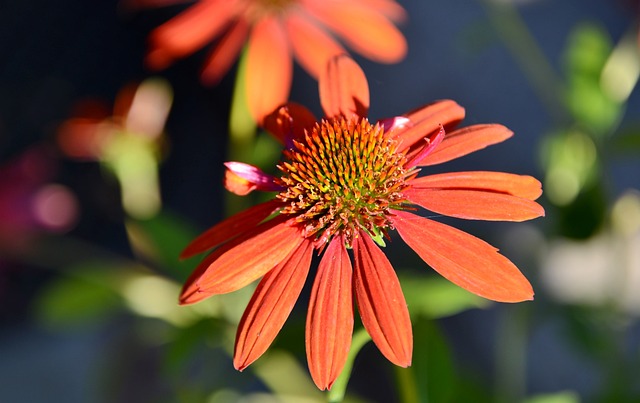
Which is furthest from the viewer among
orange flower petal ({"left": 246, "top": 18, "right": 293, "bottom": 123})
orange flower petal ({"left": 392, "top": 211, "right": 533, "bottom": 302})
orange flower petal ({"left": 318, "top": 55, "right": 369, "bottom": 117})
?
orange flower petal ({"left": 246, "top": 18, "right": 293, "bottom": 123})

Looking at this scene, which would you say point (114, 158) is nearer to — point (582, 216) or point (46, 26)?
point (582, 216)

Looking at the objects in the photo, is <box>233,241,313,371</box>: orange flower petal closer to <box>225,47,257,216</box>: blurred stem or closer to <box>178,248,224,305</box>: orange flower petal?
<box>178,248,224,305</box>: orange flower petal

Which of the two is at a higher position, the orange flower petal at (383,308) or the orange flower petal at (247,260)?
the orange flower petal at (383,308)

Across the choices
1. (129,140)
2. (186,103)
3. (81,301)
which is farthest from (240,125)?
(186,103)

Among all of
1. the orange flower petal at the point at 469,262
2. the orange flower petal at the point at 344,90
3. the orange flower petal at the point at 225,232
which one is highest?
the orange flower petal at the point at 344,90

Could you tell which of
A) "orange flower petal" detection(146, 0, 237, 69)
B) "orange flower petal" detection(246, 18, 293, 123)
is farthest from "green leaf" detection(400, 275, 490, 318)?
"orange flower petal" detection(146, 0, 237, 69)

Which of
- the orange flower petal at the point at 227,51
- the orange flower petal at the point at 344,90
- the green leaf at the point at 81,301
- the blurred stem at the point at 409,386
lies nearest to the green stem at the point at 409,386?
the blurred stem at the point at 409,386

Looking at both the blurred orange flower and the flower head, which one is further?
the blurred orange flower

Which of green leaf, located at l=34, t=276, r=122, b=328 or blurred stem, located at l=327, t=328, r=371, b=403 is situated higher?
blurred stem, located at l=327, t=328, r=371, b=403

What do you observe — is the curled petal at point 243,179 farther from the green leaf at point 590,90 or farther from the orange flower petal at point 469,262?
the green leaf at point 590,90

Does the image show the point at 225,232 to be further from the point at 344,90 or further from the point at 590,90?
the point at 590,90
